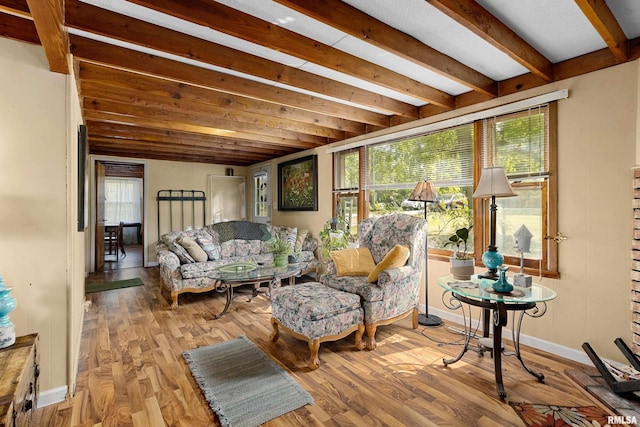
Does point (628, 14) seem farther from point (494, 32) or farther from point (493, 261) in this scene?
point (493, 261)

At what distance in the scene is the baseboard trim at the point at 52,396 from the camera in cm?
198

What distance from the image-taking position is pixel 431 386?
220cm

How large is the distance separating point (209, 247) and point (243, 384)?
2.83 meters

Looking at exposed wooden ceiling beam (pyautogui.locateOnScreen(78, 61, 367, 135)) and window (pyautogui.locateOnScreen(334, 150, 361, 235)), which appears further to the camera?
window (pyautogui.locateOnScreen(334, 150, 361, 235))

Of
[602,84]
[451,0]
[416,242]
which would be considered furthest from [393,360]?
[602,84]

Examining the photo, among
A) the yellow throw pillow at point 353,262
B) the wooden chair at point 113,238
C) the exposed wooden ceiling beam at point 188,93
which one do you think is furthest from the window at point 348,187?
the wooden chair at point 113,238

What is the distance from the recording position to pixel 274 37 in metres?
2.02

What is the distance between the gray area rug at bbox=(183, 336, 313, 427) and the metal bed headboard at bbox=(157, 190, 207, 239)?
485 centimetres

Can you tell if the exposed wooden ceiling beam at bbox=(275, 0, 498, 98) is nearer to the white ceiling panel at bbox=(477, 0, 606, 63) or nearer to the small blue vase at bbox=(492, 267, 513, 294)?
the white ceiling panel at bbox=(477, 0, 606, 63)

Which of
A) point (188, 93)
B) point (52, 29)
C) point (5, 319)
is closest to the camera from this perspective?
point (52, 29)

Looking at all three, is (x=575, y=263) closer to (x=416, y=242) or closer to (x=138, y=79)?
(x=416, y=242)

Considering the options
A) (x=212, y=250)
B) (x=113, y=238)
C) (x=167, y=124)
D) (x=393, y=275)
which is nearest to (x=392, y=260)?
(x=393, y=275)

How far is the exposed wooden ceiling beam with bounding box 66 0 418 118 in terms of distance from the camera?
1866 mm

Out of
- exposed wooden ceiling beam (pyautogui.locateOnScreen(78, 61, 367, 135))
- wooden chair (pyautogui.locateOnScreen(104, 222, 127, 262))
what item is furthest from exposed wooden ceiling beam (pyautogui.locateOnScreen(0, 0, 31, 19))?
wooden chair (pyautogui.locateOnScreen(104, 222, 127, 262))
